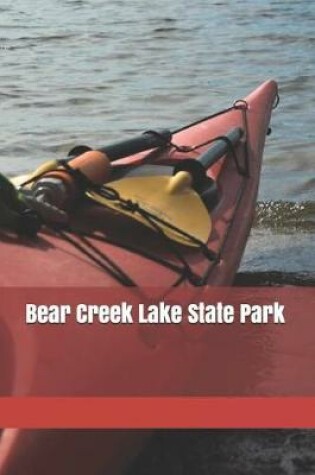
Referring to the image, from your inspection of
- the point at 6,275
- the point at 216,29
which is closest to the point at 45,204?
the point at 6,275

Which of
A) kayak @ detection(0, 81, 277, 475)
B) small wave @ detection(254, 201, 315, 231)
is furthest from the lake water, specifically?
kayak @ detection(0, 81, 277, 475)

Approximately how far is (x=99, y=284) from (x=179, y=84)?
16.7 ft

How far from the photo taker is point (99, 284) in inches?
80.7

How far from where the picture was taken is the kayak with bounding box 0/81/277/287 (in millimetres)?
2045

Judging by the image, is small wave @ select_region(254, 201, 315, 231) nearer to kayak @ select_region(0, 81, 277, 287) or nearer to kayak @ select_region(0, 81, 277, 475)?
kayak @ select_region(0, 81, 277, 287)

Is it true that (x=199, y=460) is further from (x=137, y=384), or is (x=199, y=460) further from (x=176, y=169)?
(x=176, y=169)

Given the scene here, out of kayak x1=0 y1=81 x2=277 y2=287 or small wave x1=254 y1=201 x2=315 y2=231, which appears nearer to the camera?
kayak x1=0 y1=81 x2=277 y2=287

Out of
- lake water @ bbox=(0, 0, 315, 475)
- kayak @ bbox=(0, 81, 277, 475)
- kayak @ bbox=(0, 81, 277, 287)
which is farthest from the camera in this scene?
lake water @ bbox=(0, 0, 315, 475)

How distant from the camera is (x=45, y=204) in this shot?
7.39ft

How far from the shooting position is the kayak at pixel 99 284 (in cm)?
167

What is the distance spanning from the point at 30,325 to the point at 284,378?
1050 millimetres

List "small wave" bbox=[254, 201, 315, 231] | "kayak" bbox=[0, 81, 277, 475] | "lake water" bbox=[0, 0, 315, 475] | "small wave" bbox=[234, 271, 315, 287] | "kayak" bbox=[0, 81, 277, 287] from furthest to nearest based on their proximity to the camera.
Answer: "small wave" bbox=[254, 201, 315, 231]
"lake water" bbox=[0, 0, 315, 475]
"small wave" bbox=[234, 271, 315, 287]
"kayak" bbox=[0, 81, 277, 287]
"kayak" bbox=[0, 81, 277, 475]

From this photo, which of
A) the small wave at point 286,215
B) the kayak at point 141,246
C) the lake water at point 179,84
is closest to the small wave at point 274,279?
the lake water at point 179,84

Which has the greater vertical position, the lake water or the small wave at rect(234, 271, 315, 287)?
the lake water
